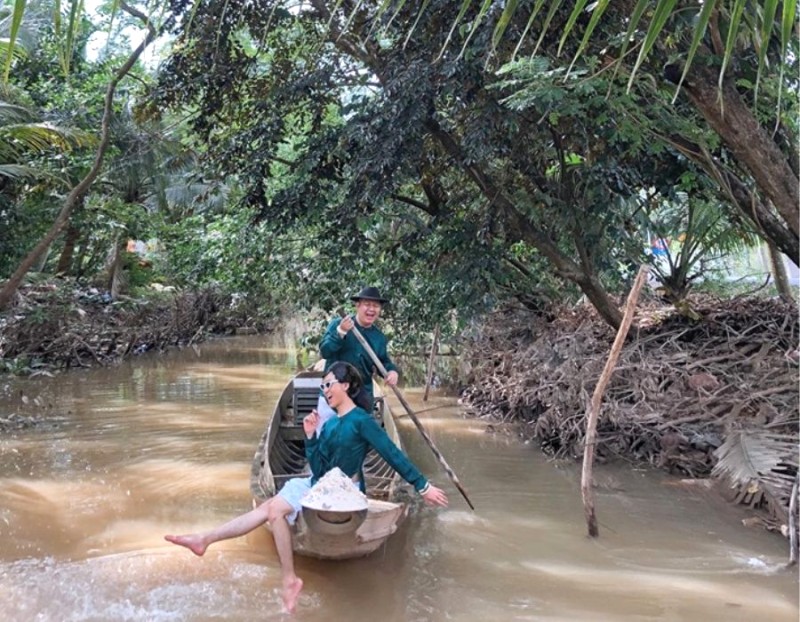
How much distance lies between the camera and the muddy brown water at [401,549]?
473 centimetres

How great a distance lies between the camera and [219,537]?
4551 mm

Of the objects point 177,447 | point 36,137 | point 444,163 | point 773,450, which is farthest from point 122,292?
point 773,450

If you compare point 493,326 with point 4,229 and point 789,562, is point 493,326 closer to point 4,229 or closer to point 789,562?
point 789,562

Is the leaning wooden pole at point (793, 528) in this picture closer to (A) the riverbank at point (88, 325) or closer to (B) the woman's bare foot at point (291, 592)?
(B) the woman's bare foot at point (291, 592)

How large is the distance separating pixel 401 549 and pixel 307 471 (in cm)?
192

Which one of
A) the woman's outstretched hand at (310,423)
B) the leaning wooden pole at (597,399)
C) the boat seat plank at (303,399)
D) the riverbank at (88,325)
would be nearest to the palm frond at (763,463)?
the leaning wooden pole at (597,399)

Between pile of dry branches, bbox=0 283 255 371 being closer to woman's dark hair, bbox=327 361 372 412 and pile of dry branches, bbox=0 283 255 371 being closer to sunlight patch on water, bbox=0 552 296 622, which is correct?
sunlight patch on water, bbox=0 552 296 622

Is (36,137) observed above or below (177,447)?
above

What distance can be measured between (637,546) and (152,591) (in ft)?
12.9

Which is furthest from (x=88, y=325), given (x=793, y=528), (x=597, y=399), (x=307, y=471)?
(x=793, y=528)

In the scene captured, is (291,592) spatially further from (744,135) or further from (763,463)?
(744,135)

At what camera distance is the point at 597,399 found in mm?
5559

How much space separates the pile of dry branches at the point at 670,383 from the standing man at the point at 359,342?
3266 mm

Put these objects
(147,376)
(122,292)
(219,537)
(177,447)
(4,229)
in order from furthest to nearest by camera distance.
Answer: (122,292)
(147,376)
(4,229)
(177,447)
(219,537)
